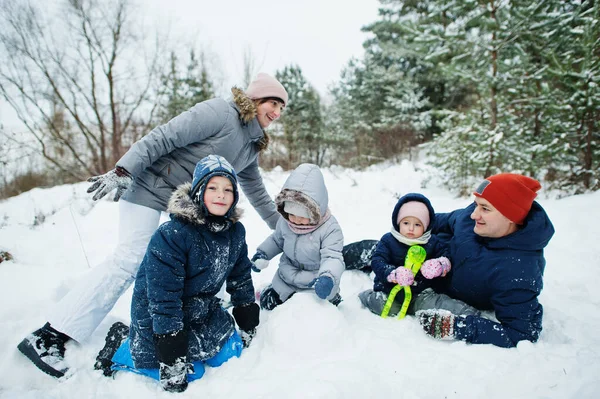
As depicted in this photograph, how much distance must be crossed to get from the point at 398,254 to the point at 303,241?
0.75m

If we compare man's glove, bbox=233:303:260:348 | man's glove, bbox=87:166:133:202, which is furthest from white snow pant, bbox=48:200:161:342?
man's glove, bbox=233:303:260:348

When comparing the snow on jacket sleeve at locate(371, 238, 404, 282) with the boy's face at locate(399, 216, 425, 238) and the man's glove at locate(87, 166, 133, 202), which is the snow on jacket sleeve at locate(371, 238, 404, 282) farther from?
the man's glove at locate(87, 166, 133, 202)

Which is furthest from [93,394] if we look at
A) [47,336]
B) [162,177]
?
[162,177]

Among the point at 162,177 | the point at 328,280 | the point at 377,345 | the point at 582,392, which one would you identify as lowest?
the point at 377,345

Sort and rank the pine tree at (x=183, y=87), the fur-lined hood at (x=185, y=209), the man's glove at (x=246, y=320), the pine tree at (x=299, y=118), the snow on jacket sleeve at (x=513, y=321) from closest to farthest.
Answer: the fur-lined hood at (x=185, y=209) → the snow on jacket sleeve at (x=513, y=321) → the man's glove at (x=246, y=320) → the pine tree at (x=183, y=87) → the pine tree at (x=299, y=118)

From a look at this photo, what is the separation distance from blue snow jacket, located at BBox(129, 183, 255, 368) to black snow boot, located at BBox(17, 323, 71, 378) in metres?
0.42

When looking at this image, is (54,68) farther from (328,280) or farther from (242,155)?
(328,280)

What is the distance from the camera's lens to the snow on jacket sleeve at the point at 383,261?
221 cm

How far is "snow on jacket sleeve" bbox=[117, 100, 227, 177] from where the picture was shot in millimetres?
1843

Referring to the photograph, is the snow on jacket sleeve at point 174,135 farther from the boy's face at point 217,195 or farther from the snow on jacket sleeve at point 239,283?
the snow on jacket sleeve at point 239,283

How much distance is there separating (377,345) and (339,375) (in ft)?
1.27

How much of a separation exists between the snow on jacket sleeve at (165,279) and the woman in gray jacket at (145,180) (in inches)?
19.6

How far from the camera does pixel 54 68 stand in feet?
30.3

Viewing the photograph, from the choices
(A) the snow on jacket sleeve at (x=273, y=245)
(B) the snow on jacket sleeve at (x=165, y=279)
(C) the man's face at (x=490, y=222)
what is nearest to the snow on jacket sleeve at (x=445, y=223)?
(C) the man's face at (x=490, y=222)
